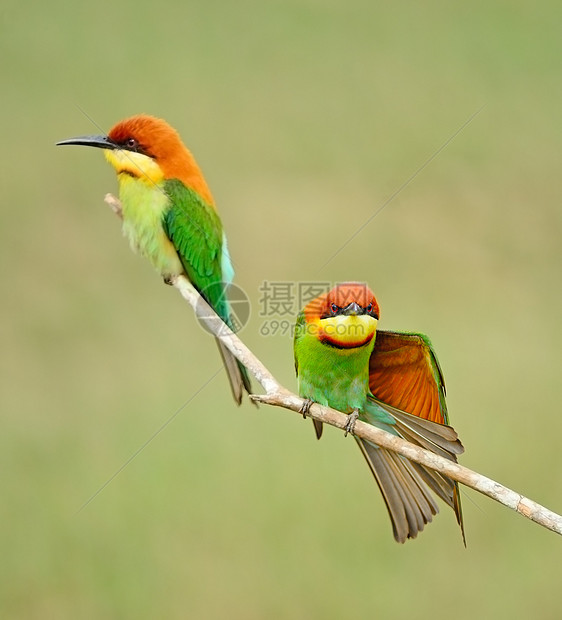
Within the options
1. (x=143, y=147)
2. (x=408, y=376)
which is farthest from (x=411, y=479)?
(x=143, y=147)

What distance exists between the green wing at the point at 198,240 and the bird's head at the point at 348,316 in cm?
50

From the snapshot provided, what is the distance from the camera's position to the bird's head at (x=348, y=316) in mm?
1817

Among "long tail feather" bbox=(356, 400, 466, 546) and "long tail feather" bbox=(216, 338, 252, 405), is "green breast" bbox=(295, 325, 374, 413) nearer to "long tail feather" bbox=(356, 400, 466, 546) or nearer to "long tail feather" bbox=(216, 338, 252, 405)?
"long tail feather" bbox=(356, 400, 466, 546)

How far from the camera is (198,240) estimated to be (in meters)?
2.32

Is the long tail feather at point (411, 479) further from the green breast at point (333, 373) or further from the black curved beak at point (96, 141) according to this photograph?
the black curved beak at point (96, 141)

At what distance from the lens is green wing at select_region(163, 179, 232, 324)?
228 cm

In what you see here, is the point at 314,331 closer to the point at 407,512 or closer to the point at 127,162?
the point at 407,512

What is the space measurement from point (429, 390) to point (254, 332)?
171 cm

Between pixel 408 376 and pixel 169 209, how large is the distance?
767mm

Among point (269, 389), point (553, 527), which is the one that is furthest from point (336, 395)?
point (553, 527)

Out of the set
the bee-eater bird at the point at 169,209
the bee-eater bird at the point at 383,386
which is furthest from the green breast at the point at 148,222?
the bee-eater bird at the point at 383,386

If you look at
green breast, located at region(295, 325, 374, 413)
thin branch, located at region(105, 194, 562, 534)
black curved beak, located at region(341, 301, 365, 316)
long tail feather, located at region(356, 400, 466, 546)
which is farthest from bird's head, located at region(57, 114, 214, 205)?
long tail feather, located at region(356, 400, 466, 546)

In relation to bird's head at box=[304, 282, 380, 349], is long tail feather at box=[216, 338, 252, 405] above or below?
below

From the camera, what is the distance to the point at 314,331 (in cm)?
197
